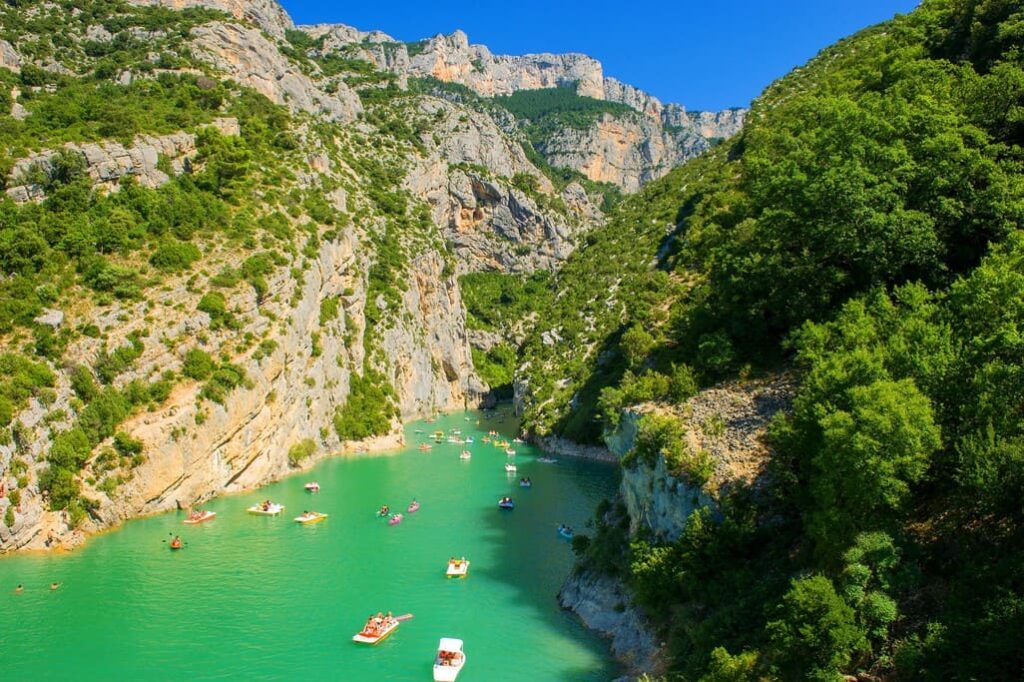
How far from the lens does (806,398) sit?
19.9 m

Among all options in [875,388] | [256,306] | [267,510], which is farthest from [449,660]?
[256,306]

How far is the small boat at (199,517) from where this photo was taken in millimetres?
39375

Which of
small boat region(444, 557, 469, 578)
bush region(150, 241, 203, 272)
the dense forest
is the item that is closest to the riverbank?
bush region(150, 241, 203, 272)

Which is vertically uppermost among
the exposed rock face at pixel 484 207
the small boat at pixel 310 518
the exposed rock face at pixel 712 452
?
the exposed rock face at pixel 484 207

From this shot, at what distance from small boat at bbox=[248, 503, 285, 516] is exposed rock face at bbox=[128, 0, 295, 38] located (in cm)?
7730

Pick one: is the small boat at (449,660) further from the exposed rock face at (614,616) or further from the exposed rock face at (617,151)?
the exposed rock face at (617,151)

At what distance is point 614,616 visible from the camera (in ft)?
82.2

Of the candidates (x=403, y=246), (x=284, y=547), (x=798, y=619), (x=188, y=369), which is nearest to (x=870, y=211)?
(x=798, y=619)

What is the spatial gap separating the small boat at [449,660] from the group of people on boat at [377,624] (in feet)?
9.06

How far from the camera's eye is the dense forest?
49.2 feet

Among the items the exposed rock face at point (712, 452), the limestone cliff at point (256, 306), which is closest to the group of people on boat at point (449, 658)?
the exposed rock face at point (712, 452)

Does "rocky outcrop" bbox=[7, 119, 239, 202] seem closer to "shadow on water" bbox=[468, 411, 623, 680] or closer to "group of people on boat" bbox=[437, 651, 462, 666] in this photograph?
"shadow on water" bbox=[468, 411, 623, 680]

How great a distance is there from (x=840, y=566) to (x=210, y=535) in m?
33.6

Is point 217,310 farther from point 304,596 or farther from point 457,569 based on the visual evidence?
point 457,569
